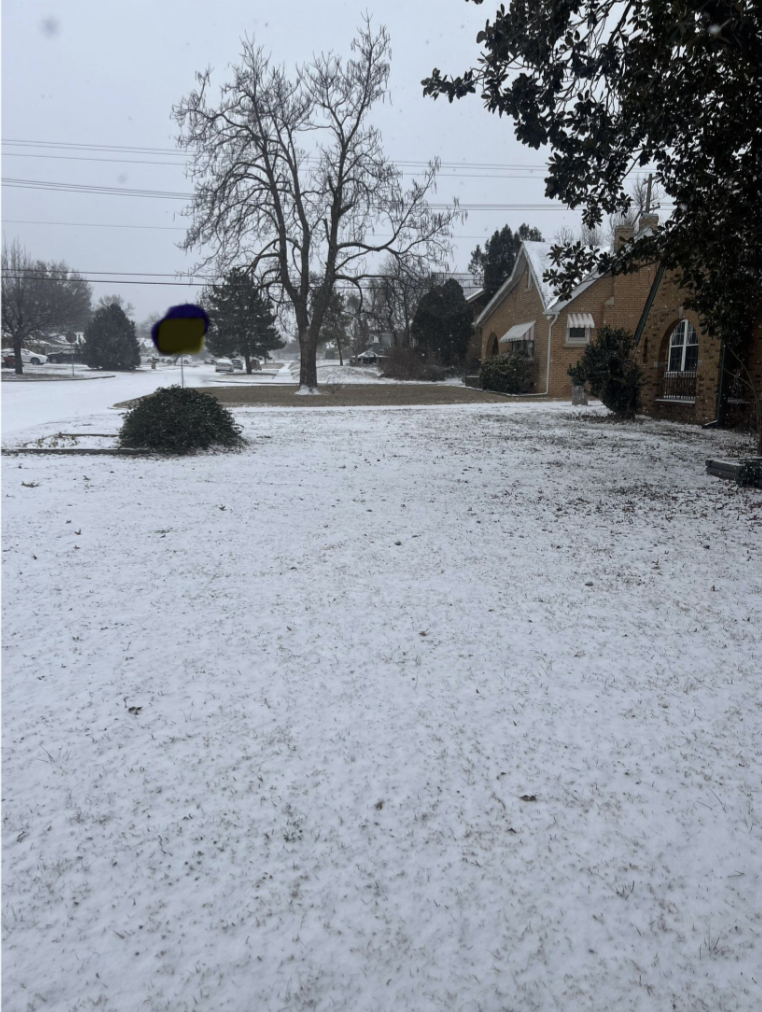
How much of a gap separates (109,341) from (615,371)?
159ft

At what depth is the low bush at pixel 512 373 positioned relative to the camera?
97.7 feet

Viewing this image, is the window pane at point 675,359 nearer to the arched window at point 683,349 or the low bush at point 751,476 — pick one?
the arched window at point 683,349

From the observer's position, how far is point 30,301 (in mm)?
47875

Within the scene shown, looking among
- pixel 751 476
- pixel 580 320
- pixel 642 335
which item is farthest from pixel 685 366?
pixel 580 320

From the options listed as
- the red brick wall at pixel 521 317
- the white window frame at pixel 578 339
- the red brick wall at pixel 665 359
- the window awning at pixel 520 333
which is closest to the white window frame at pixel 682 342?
the red brick wall at pixel 665 359

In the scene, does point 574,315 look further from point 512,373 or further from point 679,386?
point 679,386

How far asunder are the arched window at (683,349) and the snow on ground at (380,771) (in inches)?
516

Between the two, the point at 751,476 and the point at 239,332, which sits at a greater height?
the point at 239,332

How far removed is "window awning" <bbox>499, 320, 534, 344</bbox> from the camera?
3089 cm

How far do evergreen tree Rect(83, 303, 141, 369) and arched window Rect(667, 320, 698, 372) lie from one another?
160 feet

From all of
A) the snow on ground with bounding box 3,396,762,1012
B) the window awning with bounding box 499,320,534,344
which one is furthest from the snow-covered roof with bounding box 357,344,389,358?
the snow on ground with bounding box 3,396,762,1012

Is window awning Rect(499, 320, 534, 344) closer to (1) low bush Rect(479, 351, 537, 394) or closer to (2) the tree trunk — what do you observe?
(1) low bush Rect(479, 351, 537, 394)

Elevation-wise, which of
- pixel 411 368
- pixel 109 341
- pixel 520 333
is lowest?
pixel 411 368

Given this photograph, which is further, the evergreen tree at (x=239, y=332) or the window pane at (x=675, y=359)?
the evergreen tree at (x=239, y=332)
